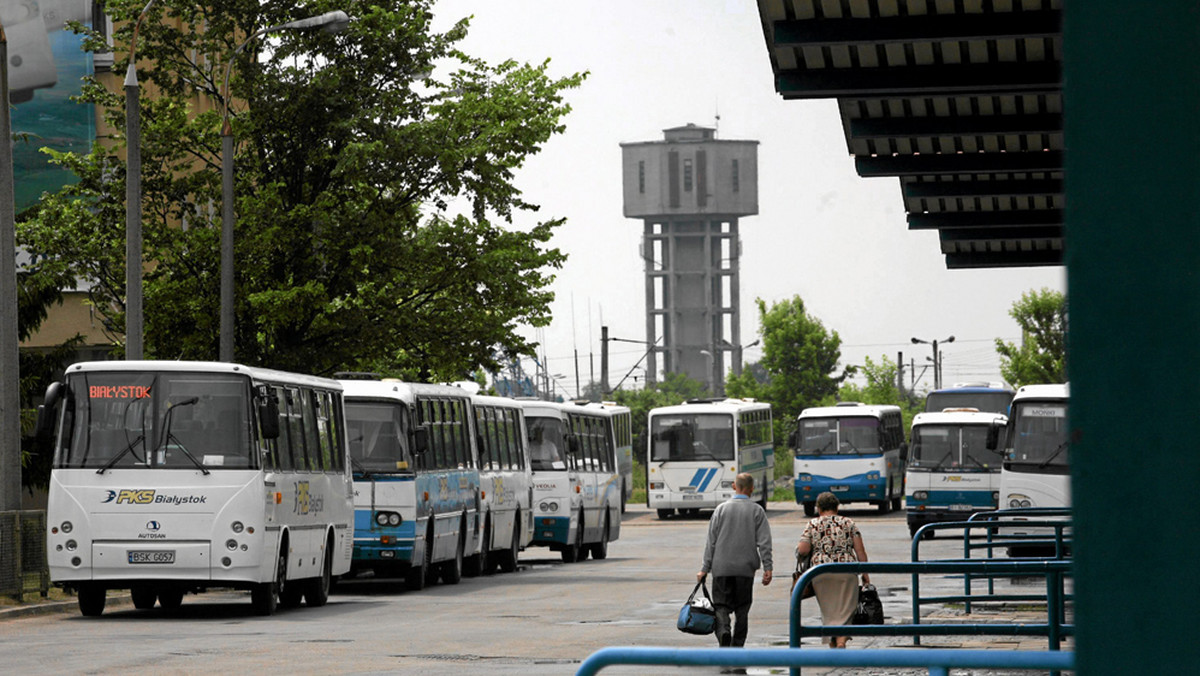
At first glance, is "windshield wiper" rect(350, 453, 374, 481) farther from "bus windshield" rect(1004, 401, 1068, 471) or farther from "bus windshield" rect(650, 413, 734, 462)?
"bus windshield" rect(650, 413, 734, 462)

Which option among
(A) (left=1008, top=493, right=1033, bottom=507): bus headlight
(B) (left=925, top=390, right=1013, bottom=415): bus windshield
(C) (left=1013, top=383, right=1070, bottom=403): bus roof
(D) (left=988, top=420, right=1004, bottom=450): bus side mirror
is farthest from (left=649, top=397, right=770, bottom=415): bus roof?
(A) (left=1008, top=493, right=1033, bottom=507): bus headlight

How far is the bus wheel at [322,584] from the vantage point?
2480 centimetres

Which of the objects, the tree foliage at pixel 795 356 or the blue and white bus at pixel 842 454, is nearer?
the blue and white bus at pixel 842 454

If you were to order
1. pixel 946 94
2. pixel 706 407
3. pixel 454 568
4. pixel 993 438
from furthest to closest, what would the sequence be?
pixel 706 407 < pixel 993 438 < pixel 454 568 < pixel 946 94

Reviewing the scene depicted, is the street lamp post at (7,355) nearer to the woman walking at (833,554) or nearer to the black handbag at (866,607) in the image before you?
the woman walking at (833,554)

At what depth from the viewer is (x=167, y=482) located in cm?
2144

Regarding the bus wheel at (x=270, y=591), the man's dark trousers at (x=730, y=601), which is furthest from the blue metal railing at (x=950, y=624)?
the bus wheel at (x=270, y=591)

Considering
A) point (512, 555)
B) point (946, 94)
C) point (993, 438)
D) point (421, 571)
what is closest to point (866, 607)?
point (946, 94)

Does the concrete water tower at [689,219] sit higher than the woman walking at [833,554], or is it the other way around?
the concrete water tower at [689,219]

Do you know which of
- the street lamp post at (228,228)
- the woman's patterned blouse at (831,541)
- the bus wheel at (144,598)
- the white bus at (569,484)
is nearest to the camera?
the woman's patterned blouse at (831,541)

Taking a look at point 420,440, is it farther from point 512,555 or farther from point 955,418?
point 955,418

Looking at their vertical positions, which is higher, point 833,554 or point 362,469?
point 362,469

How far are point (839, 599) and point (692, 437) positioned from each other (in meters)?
42.6

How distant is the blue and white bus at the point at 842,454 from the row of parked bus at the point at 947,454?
3 cm
